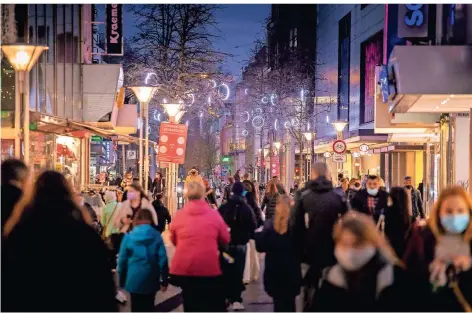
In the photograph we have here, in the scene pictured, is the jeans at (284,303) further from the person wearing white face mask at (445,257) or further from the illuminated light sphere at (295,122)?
the illuminated light sphere at (295,122)

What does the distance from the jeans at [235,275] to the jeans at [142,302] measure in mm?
1328

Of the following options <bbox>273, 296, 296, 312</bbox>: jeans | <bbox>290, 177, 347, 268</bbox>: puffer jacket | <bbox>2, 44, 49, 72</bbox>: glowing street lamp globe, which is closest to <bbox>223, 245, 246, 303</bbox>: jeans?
<bbox>273, 296, 296, 312</bbox>: jeans

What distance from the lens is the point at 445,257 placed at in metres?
6.13

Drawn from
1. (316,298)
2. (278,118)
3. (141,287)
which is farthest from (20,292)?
(278,118)

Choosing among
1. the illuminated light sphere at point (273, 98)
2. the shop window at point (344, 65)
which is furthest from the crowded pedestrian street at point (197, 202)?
the shop window at point (344, 65)

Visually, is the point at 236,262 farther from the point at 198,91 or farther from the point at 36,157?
the point at 198,91

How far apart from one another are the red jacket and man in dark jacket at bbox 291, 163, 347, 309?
133 centimetres

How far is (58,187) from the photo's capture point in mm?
6031

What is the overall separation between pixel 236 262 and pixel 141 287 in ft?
11.2

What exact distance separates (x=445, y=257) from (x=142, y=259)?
3673mm

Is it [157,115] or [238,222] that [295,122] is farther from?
[238,222]

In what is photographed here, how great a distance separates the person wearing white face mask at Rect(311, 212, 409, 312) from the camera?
507cm

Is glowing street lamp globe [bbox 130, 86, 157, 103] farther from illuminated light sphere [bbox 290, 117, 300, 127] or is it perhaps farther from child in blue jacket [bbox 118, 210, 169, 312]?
illuminated light sphere [bbox 290, 117, 300, 127]

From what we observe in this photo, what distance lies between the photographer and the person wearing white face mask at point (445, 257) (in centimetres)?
576
